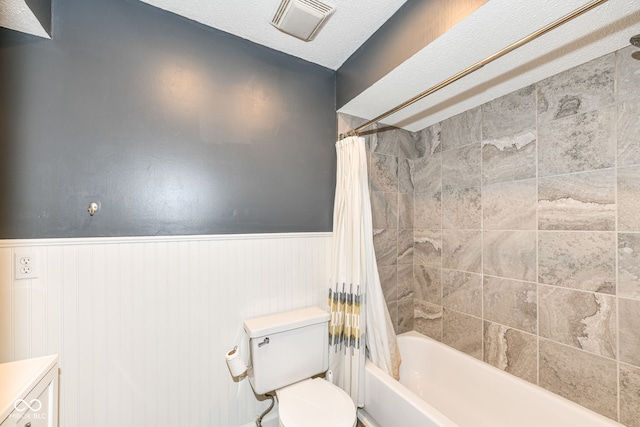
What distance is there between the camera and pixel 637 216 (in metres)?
1.15

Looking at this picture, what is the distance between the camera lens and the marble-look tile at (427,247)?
2.04 meters

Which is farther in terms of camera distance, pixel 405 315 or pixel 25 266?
pixel 405 315

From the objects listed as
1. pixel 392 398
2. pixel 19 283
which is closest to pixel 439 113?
pixel 392 398

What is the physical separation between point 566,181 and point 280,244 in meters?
1.67

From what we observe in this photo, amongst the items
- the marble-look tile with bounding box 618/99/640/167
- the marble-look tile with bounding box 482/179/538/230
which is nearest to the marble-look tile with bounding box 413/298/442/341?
the marble-look tile with bounding box 482/179/538/230

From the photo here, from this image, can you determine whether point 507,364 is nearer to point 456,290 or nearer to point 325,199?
point 456,290

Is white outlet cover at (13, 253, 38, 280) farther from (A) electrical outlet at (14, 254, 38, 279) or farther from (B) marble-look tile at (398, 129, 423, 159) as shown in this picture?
(B) marble-look tile at (398, 129, 423, 159)

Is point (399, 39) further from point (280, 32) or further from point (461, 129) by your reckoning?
point (461, 129)

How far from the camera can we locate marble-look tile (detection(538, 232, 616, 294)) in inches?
48.6

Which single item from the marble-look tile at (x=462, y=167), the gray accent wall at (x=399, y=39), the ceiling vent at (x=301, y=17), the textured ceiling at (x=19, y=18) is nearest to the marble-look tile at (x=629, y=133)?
the marble-look tile at (x=462, y=167)

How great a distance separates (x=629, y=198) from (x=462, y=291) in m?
1.03

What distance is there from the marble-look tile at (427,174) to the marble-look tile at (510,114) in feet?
1.28

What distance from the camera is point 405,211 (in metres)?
2.19

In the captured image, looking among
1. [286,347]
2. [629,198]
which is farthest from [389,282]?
[629,198]
